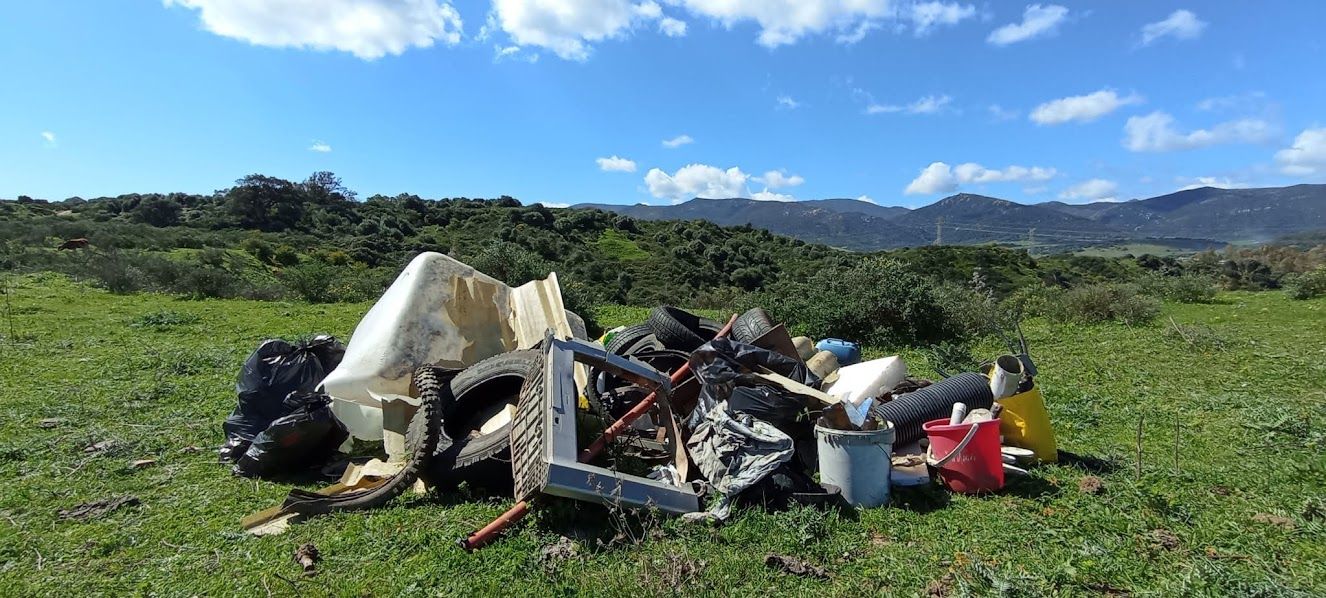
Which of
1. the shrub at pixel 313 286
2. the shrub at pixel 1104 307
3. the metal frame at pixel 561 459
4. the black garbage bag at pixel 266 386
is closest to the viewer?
the metal frame at pixel 561 459

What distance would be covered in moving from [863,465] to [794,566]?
2.95ft

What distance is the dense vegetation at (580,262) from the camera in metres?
10.4

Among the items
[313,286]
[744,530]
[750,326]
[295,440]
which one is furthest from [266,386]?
[313,286]

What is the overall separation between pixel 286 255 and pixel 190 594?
2929 centimetres

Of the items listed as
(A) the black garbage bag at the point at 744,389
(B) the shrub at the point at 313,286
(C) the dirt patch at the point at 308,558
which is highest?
(B) the shrub at the point at 313,286

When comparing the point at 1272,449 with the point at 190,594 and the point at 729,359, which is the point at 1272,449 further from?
the point at 190,594

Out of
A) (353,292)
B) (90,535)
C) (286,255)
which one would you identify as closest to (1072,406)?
(90,535)

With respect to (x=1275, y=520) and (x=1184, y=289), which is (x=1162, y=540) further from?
(x=1184, y=289)

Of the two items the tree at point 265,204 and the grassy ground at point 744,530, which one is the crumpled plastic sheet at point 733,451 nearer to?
the grassy ground at point 744,530

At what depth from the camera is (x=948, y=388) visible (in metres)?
4.56

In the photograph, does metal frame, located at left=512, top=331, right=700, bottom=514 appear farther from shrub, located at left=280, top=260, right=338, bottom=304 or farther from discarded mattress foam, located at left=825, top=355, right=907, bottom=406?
shrub, located at left=280, top=260, right=338, bottom=304

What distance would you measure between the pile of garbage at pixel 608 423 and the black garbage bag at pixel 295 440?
0.03 ft

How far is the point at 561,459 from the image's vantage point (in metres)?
3.22

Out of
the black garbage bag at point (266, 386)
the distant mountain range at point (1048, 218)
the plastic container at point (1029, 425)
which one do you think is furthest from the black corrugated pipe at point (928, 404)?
the distant mountain range at point (1048, 218)
